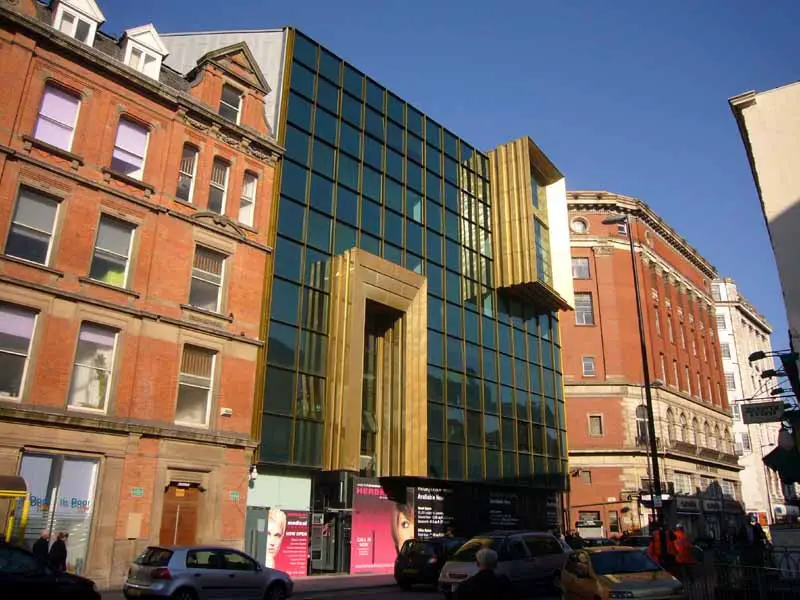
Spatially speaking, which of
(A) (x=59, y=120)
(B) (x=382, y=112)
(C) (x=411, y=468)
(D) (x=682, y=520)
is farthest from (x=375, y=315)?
(D) (x=682, y=520)

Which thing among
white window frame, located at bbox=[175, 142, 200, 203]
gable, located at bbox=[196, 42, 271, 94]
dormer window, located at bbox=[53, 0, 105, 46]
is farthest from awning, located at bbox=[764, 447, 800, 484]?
dormer window, located at bbox=[53, 0, 105, 46]

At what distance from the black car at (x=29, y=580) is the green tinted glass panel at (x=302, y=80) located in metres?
21.7

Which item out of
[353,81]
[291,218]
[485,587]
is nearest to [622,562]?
[485,587]

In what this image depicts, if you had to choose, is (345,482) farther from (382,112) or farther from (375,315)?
(382,112)

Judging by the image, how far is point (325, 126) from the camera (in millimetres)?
29938

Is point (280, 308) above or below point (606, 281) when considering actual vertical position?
below

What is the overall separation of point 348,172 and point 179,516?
16.8m

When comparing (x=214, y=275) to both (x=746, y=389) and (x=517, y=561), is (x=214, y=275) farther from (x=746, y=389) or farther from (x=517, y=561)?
(x=746, y=389)

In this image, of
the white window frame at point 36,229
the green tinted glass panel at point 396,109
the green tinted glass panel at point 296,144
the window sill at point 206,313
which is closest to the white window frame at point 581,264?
the green tinted glass panel at point 396,109

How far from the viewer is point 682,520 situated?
172ft

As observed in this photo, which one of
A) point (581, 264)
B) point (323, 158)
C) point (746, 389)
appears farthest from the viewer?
point (746, 389)

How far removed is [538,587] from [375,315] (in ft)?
50.6

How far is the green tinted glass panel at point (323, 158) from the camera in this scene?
29.0 meters

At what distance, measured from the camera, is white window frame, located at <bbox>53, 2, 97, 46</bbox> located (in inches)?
834
